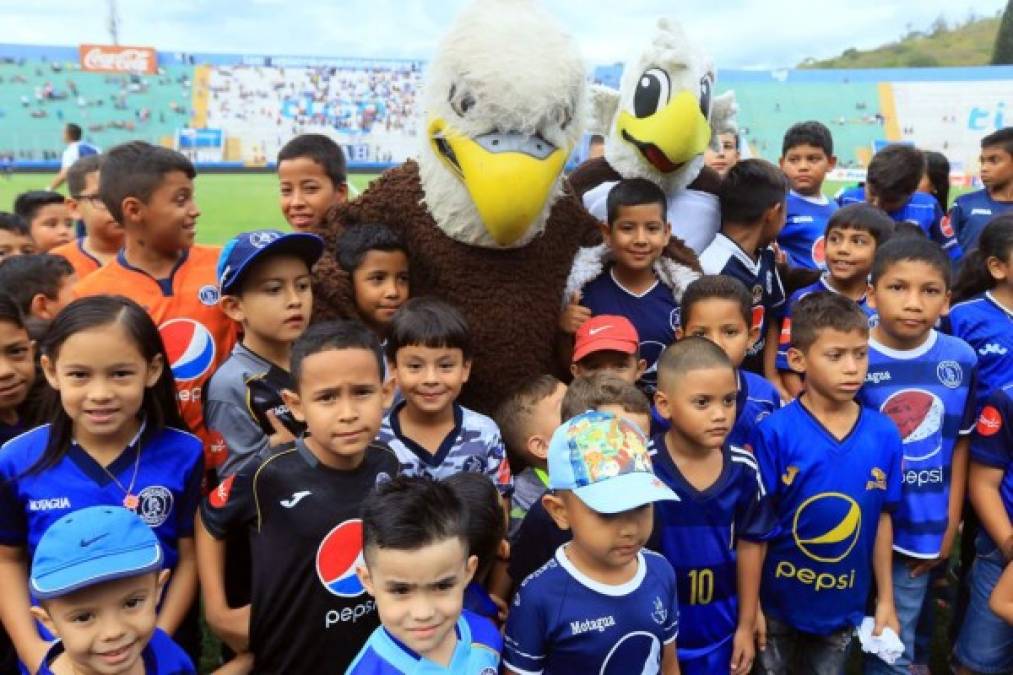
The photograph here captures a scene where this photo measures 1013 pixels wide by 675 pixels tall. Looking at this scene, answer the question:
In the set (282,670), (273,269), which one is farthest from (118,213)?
(282,670)

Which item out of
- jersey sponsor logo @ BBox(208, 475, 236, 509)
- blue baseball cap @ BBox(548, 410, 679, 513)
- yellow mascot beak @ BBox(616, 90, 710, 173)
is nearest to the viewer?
blue baseball cap @ BBox(548, 410, 679, 513)

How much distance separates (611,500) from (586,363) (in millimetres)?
1023

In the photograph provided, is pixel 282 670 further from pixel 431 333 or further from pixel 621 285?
pixel 621 285

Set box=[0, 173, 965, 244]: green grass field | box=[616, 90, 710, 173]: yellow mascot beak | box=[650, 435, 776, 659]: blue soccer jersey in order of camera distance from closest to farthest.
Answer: box=[650, 435, 776, 659]: blue soccer jersey
box=[616, 90, 710, 173]: yellow mascot beak
box=[0, 173, 965, 244]: green grass field

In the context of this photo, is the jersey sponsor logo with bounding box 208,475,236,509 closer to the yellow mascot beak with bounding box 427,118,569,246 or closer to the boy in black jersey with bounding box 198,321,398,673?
the boy in black jersey with bounding box 198,321,398,673

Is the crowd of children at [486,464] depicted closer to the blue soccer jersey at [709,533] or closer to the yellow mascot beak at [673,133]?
the blue soccer jersey at [709,533]

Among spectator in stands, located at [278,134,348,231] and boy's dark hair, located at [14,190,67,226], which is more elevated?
spectator in stands, located at [278,134,348,231]

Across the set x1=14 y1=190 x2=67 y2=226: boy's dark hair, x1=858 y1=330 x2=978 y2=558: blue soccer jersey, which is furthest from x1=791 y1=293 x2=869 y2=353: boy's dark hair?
x1=14 y1=190 x2=67 y2=226: boy's dark hair

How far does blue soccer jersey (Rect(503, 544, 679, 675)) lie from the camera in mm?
1813

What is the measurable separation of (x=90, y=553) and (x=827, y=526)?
6.34 ft

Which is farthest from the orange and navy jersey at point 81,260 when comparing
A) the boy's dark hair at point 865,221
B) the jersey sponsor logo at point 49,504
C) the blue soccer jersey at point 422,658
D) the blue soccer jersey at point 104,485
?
the boy's dark hair at point 865,221

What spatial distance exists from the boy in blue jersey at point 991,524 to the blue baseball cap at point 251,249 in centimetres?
228

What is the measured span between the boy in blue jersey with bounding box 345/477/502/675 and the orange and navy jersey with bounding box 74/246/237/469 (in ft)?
3.34

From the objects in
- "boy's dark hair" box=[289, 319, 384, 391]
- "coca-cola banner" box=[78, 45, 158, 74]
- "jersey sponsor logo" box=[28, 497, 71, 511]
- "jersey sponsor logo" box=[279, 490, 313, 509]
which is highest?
"boy's dark hair" box=[289, 319, 384, 391]
